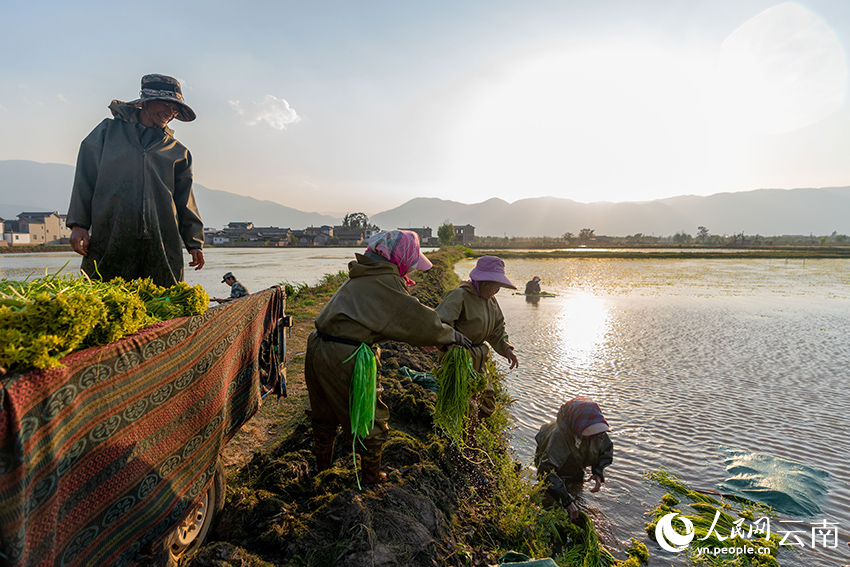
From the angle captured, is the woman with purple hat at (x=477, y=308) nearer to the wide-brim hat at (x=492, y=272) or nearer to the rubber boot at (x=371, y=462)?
the wide-brim hat at (x=492, y=272)

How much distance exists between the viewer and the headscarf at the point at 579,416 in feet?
11.0

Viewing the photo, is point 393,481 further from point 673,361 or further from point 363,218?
point 363,218

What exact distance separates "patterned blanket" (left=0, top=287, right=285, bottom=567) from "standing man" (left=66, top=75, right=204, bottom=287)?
1111mm

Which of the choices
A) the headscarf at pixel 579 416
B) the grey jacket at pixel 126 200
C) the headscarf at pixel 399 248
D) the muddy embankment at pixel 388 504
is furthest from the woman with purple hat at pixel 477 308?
the grey jacket at pixel 126 200

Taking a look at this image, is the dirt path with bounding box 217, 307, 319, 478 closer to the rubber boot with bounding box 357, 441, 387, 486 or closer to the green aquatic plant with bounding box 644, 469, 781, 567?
the rubber boot with bounding box 357, 441, 387, 486

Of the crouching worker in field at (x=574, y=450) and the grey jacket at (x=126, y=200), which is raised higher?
the grey jacket at (x=126, y=200)

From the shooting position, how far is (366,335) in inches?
101

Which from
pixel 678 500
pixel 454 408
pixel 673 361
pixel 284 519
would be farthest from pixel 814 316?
pixel 284 519

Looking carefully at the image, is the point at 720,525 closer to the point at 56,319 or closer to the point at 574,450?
the point at 574,450

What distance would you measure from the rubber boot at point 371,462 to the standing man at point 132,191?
192cm

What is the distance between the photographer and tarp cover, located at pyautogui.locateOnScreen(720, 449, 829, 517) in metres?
3.68

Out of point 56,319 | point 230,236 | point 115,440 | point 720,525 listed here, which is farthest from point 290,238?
point 56,319

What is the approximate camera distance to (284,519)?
230 cm

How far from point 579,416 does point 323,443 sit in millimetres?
2106
